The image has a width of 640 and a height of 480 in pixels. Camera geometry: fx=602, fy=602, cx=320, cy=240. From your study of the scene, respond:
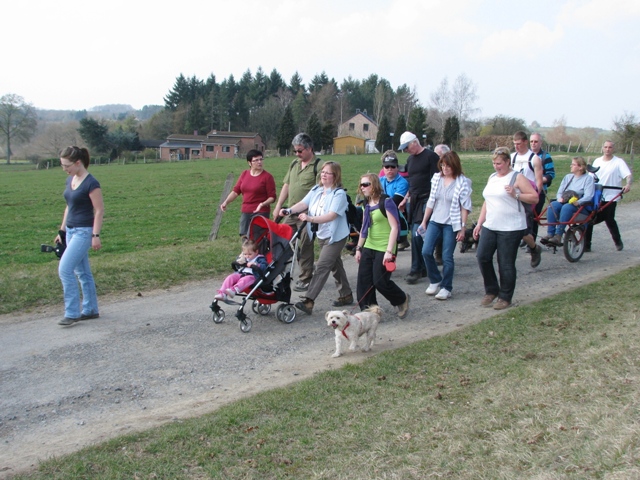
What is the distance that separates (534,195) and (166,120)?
10863 centimetres

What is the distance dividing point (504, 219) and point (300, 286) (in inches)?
124

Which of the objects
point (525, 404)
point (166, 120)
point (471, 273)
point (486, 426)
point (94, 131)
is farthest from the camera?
point (166, 120)

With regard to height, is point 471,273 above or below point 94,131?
below

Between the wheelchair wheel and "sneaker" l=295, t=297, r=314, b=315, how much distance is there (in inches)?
209

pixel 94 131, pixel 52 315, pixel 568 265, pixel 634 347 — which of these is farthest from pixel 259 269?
pixel 94 131

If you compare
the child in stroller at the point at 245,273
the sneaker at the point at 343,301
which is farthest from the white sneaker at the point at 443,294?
the child in stroller at the point at 245,273

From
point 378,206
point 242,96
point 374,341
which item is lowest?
point 374,341

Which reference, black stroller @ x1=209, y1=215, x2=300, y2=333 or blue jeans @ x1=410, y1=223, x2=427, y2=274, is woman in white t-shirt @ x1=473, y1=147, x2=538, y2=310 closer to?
blue jeans @ x1=410, y1=223, x2=427, y2=274

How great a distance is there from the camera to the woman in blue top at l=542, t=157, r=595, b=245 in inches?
428

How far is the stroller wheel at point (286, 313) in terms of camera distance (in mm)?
7363

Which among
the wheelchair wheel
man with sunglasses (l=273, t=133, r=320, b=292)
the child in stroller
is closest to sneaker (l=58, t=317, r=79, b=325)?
the child in stroller

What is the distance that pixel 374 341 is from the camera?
679 cm

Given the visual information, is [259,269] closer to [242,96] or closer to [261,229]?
[261,229]

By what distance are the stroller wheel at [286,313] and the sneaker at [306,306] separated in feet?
0.65
